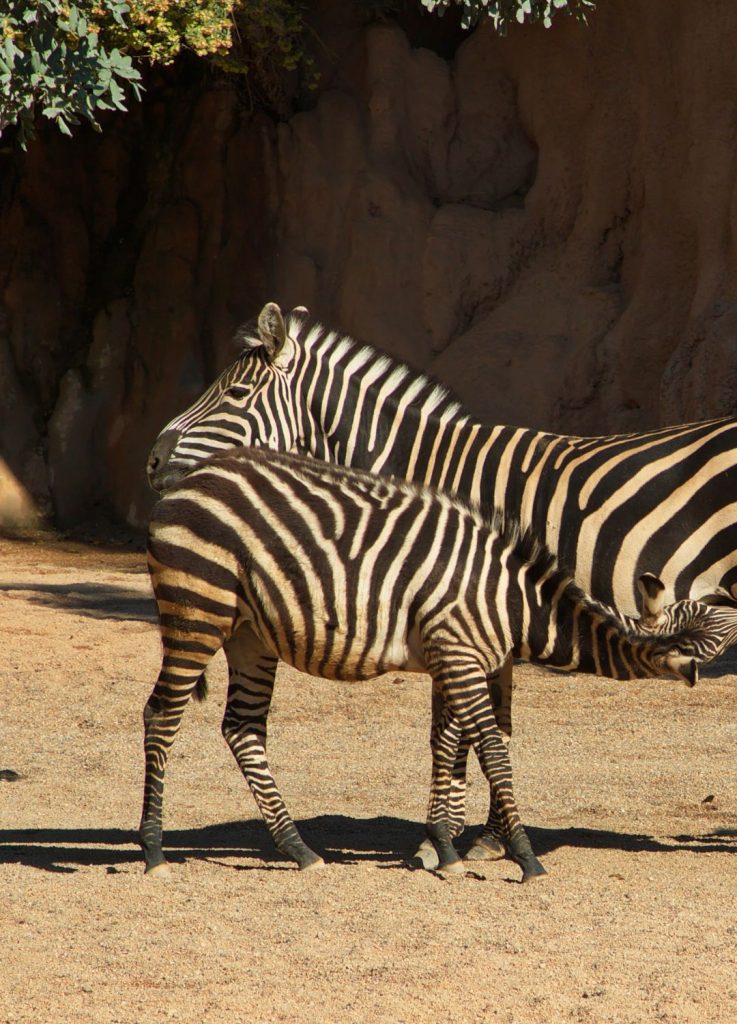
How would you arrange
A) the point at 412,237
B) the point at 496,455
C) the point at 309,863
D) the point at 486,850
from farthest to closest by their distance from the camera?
the point at 412,237 < the point at 496,455 < the point at 486,850 < the point at 309,863

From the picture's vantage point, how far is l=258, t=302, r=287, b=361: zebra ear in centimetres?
760

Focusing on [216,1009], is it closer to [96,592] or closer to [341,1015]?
[341,1015]

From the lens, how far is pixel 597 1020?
4.77 m

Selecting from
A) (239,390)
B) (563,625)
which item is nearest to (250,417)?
(239,390)

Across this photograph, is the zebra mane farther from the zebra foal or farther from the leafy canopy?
the leafy canopy

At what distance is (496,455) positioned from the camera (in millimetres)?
7344

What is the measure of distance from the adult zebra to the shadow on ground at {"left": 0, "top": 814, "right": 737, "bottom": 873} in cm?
54

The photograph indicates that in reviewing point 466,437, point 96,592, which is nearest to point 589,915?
point 466,437

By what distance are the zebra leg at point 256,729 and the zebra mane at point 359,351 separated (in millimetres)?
1533

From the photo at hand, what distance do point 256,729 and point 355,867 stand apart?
815 millimetres

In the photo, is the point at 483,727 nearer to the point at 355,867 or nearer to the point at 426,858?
the point at 426,858

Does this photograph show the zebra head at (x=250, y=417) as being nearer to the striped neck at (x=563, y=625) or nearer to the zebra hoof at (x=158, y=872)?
the striped neck at (x=563, y=625)

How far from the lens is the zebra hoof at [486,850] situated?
7.02 meters

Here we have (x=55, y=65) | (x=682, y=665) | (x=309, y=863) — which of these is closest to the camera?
(x=682, y=665)
